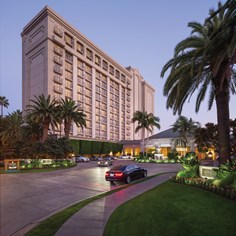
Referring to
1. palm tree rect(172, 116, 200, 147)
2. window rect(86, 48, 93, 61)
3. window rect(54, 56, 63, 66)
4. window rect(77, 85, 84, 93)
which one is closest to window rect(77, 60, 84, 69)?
window rect(86, 48, 93, 61)

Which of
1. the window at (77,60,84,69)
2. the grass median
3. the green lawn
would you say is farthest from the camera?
the window at (77,60,84,69)

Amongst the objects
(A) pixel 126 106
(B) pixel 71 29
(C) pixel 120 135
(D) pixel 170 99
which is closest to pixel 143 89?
(A) pixel 126 106

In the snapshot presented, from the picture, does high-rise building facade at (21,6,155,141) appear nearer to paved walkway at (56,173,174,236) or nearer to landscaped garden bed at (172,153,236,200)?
landscaped garden bed at (172,153,236,200)

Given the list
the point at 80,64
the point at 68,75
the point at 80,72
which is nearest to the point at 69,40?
the point at 80,64

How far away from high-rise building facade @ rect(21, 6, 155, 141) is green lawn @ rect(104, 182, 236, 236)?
Result: 170 ft

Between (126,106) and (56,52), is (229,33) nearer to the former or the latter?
(56,52)

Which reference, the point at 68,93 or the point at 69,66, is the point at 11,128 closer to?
the point at 68,93

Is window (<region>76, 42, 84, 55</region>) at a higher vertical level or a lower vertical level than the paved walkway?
higher

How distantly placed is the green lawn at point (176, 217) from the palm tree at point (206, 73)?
6.78 meters

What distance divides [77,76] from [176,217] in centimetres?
7103

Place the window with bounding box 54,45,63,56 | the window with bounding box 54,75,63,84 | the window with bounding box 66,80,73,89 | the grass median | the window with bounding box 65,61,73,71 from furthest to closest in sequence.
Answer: the window with bounding box 65,61,73,71, the window with bounding box 66,80,73,89, the window with bounding box 54,45,63,56, the window with bounding box 54,75,63,84, the grass median

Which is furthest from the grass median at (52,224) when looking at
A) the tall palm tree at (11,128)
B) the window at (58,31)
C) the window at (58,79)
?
the window at (58,31)

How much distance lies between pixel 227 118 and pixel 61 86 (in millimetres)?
57252

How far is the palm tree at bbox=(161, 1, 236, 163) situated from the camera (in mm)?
14195
